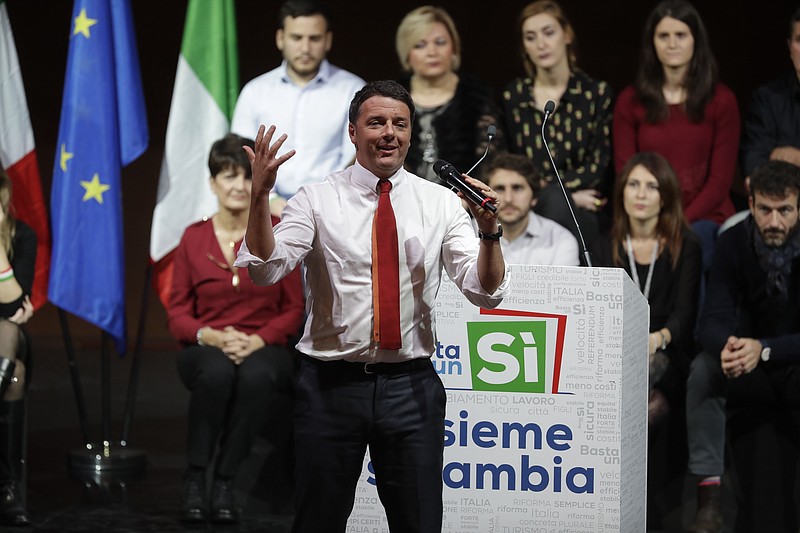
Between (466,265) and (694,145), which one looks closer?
(466,265)

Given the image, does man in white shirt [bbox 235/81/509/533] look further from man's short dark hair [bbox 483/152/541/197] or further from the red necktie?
man's short dark hair [bbox 483/152/541/197]

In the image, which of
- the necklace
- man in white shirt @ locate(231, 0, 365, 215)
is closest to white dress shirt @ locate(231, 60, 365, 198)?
man in white shirt @ locate(231, 0, 365, 215)

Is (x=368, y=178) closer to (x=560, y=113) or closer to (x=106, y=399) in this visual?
(x=560, y=113)

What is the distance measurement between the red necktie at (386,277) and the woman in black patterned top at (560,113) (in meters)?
2.18

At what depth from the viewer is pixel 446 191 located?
260 centimetres

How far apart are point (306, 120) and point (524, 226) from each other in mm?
1052

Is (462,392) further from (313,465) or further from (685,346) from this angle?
(685,346)

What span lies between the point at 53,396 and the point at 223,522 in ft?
7.83

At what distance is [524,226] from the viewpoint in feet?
13.8

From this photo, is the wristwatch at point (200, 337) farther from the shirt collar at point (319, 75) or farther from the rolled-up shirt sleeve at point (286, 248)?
the rolled-up shirt sleeve at point (286, 248)

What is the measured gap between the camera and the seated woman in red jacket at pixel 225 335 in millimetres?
3984

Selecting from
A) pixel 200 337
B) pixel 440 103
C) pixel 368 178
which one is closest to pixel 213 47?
pixel 440 103

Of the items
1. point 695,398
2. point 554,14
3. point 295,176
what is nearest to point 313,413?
point 695,398

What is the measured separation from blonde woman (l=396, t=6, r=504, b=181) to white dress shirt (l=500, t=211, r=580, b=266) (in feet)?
1.67
